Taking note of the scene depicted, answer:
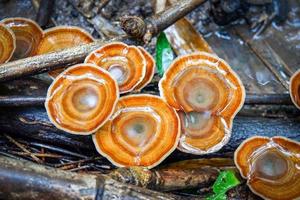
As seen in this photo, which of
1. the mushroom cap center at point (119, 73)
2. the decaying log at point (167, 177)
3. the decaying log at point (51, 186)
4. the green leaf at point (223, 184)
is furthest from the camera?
the mushroom cap center at point (119, 73)

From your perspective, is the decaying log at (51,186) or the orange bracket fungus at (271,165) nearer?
the decaying log at (51,186)

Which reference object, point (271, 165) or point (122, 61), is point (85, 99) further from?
point (271, 165)

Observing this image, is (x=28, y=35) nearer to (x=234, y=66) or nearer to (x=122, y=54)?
(x=122, y=54)

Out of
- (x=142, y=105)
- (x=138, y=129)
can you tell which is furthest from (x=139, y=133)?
(x=142, y=105)

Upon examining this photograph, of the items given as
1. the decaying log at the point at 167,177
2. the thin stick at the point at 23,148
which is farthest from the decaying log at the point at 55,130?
the decaying log at the point at 167,177

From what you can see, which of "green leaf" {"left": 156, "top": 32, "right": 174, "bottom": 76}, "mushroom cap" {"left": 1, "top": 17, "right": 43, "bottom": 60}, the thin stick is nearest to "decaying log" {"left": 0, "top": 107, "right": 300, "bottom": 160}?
the thin stick

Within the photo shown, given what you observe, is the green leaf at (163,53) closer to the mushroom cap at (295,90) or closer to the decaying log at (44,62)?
the decaying log at (44,62)
